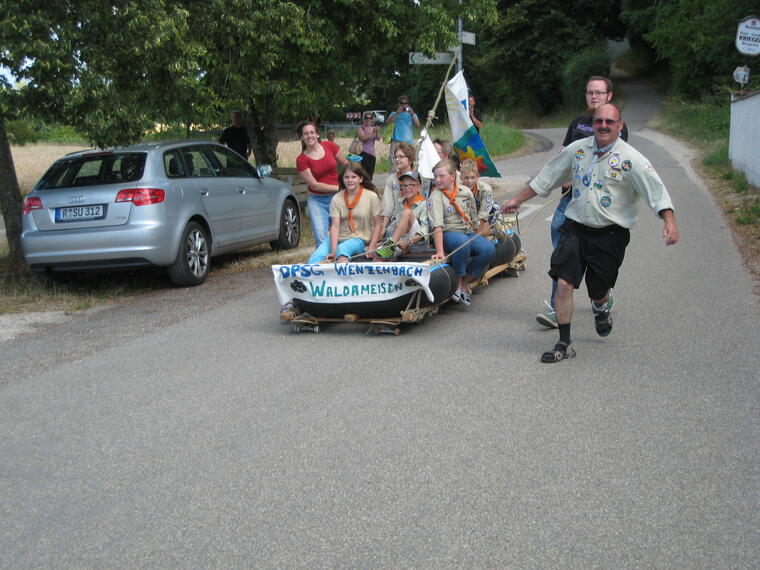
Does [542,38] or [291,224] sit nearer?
[291,224]

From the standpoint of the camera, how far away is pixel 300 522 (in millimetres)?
3838

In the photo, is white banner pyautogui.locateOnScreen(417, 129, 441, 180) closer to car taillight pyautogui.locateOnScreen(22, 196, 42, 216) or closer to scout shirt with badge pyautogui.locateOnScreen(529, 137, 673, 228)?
scout shirt with badge pyautogui.locateOnScreen(529, 137, 673, 228)

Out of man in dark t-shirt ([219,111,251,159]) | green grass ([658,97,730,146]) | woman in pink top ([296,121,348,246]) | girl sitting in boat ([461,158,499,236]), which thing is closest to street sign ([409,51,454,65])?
man in dark t-shirt ([219,111,251,159])

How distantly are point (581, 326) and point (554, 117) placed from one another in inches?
2157

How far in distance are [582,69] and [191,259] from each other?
47549 mm

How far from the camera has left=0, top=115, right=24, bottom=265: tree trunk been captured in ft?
37.5

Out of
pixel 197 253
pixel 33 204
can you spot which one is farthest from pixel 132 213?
pixel 33 204

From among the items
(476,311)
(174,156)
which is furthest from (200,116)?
(476,311)

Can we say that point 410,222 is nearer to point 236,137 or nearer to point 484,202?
point 484,202

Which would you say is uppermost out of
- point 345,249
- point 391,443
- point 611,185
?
point 611,185

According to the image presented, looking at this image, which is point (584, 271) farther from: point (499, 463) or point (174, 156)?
point (174, 156)

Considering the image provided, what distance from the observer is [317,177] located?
945 cm

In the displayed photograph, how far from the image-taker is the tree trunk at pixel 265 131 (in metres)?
17.8

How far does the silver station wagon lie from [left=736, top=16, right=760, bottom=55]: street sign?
14791 millimetres
